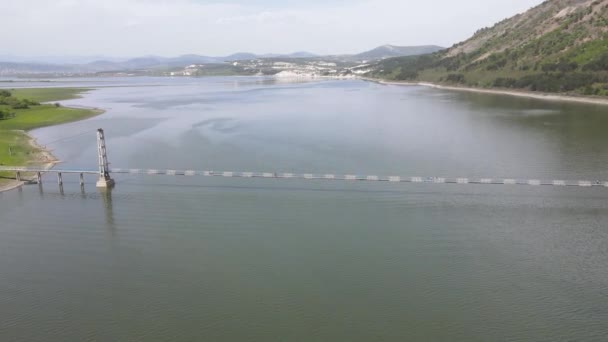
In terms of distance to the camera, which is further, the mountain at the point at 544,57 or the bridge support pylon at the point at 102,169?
the mountain at the point at 544,57

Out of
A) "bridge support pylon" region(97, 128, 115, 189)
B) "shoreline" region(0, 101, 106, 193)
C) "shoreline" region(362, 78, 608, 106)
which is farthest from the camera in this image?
"shoreline" region(362, 78, 608, 106)

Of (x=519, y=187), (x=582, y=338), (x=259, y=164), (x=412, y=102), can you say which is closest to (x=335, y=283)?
(x=582, y=338)

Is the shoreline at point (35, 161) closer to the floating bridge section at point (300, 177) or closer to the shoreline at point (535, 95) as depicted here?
the floating bridge section at point (300, 177)

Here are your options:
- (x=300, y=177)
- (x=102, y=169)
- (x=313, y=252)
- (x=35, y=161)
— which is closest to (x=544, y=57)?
(x=300, y=177)

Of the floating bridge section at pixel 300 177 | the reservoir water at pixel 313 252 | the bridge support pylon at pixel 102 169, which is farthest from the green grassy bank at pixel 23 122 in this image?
the bridge support pylon at pixel 102 169

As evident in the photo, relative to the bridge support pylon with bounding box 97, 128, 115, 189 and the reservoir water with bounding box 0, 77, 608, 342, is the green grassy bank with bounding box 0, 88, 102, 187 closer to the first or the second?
the reservoir water with bounding box 0, 77, 608, 342

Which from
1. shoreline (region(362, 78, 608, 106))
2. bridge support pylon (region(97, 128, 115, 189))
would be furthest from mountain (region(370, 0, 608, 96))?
bridge support pylon (region(97, 128, 115, 189))

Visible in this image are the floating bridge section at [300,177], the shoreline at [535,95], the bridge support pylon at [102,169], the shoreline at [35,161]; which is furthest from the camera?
the shoreline at [535,95]
